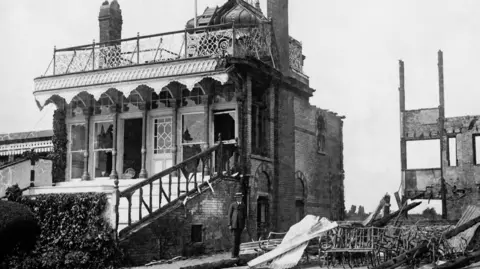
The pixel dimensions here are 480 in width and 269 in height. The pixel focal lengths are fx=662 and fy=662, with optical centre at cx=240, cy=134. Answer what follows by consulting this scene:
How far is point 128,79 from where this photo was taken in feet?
71.3

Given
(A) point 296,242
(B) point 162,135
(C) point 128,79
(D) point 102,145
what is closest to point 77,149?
(D) point 102,145

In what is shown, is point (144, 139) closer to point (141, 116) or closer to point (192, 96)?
point (141, 116)

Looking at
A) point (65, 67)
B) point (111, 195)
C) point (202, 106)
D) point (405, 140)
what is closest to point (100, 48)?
point (65, 67)

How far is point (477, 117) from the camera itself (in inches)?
1420

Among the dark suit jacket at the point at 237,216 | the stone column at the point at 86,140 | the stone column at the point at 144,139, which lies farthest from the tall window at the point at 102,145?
the dark suit jacket at the point at 237,216

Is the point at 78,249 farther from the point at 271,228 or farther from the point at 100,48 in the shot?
the point at 100,48

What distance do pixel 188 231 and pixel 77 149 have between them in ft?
26.7

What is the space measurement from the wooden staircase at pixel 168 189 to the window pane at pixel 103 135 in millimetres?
3693

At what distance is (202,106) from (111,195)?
21.0 feet

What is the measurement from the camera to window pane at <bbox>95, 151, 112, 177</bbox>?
79.1ft

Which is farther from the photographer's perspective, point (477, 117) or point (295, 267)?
point (477, 117)

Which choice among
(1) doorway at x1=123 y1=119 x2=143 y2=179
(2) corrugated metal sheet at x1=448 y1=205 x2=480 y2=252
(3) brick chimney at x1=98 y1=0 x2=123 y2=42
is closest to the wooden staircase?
(1) doorway at x1=123 y1=119 x2=143 y2=179

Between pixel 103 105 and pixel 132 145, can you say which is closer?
pixel 103 105

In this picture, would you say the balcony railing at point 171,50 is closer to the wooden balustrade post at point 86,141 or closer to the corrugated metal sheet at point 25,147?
the wooden balustrade post at point 86,141
